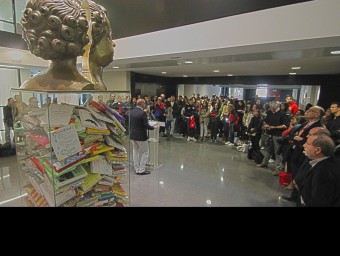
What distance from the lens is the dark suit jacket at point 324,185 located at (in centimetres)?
146

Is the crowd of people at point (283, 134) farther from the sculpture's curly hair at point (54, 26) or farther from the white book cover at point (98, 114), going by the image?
the sculpture's curly hair at point (54, 26)

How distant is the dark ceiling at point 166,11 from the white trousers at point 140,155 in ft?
7.44

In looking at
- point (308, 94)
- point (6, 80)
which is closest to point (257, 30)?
point (6, 80)

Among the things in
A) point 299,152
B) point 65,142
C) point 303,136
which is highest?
point 65,142

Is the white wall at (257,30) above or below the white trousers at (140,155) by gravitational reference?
above

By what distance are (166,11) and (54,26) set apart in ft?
9.88

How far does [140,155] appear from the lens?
416cm

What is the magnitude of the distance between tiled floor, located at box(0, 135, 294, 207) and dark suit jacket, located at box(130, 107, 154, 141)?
82 centimetres

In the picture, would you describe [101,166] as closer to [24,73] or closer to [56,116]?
[56,116]

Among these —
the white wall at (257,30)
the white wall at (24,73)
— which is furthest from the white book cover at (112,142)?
the white wall at (24,73)
